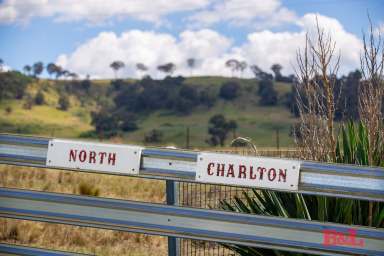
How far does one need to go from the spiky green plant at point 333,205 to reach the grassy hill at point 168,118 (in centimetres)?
7619

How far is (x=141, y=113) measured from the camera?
109750 mm

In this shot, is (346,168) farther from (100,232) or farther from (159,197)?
(159,197)

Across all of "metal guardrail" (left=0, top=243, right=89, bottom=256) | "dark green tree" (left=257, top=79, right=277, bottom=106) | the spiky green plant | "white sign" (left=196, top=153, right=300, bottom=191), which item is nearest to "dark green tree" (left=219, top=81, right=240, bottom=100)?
"dark green tree" (left=257, top=79, right=277, bottom=106)

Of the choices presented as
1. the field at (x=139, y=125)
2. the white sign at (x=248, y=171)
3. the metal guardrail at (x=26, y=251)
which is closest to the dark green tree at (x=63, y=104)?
the field at (x=139, y=125)

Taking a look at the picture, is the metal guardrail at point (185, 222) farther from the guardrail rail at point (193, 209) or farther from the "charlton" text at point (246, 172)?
the "charlton" text at point (246, 172)

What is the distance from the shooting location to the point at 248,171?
3.32m

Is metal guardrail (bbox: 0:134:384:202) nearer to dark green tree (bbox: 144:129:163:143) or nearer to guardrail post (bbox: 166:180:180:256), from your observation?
guardrail post (bbox: 166:180:180:256)

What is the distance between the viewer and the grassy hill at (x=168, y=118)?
9088 cm

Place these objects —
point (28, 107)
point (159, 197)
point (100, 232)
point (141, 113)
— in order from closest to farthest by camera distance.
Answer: point (100, 232) < point (159, 197) < point (28, 107) < point (141, 113)

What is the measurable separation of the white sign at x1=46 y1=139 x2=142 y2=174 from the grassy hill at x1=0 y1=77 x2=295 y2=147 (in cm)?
7738

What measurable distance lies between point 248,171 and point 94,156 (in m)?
0.91

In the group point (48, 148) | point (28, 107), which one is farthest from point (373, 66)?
point (28, 107)

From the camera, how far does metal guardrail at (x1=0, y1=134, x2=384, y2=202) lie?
320 centimetres

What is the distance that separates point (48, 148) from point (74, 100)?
117534 millimetres
